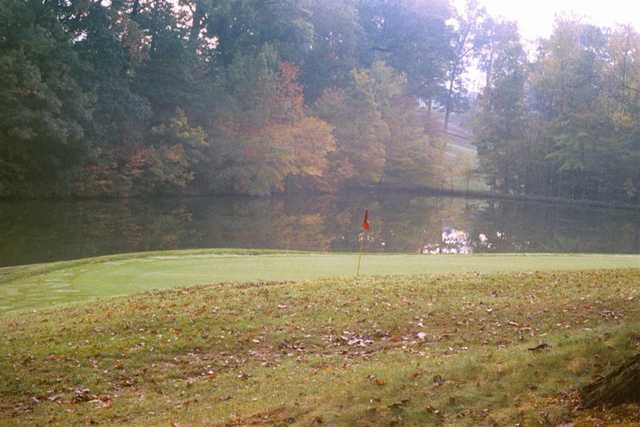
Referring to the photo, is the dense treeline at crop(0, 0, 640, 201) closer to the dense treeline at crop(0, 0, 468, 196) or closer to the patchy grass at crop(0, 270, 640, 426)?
the dense treeline at crop(0, 0, 468, 196)

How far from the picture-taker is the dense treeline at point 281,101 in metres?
44.1

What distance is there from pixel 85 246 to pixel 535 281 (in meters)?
20.8

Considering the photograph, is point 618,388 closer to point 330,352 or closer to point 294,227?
point 330,352

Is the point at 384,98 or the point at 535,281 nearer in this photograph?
the point at 535,281

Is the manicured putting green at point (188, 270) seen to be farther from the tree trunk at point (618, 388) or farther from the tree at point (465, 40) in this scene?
the tree at point (465, 40)

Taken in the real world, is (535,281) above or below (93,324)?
above

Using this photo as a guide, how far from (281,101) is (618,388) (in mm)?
55006

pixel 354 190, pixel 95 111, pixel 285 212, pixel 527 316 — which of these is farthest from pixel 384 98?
pixel 527 316

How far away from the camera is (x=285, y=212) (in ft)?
163

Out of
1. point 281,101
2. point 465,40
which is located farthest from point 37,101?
point 465,40

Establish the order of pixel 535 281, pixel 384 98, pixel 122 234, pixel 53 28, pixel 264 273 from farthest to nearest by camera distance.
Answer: pixel 384 98 < pixel 53 28 < pixel 122 234 < pixel 264 273 < pixel 535 281

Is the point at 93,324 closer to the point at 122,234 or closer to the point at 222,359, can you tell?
the point at 222,359

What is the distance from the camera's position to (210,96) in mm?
56344

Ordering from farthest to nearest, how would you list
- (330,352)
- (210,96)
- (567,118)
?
(567,118), (210,96), (330,352)
